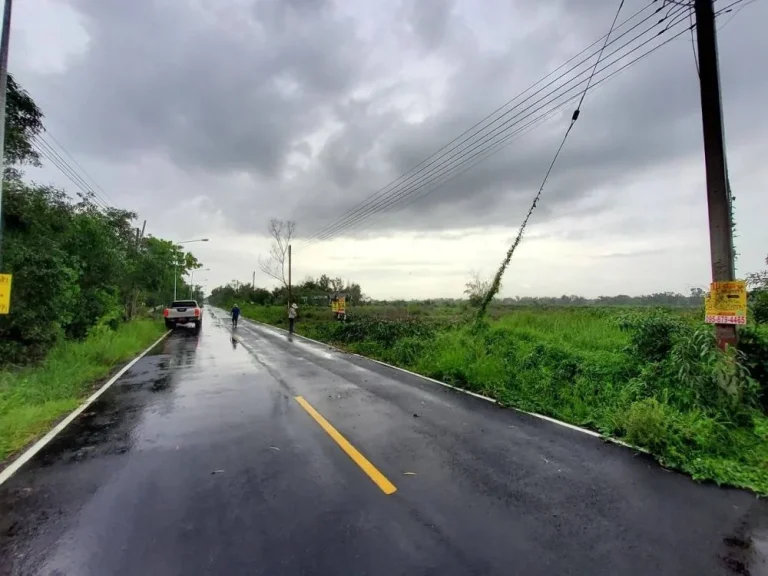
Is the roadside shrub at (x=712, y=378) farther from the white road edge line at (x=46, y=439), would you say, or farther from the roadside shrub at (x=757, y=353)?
the white road edge line at (x=46, y=439)

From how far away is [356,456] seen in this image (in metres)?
5.08

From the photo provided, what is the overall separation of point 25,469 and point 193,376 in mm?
6019

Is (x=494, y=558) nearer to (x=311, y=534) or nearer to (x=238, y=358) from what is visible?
(x=311, y=534)

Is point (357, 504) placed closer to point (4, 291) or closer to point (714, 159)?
point (4, 291)

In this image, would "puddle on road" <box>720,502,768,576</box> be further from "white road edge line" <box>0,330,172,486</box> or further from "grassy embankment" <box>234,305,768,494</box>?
"white road edge line" <box>0,330,172,486</box>

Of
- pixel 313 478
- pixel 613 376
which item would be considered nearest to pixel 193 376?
pixel 313 478

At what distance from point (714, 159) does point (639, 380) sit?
3663mm

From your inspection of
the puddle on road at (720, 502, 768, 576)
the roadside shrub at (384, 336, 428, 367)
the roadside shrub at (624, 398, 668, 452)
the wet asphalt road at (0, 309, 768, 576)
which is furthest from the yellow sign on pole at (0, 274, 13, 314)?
the roadside shrub at (384, 336, 428, 367)

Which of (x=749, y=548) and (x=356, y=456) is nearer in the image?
(x=749, y=548)

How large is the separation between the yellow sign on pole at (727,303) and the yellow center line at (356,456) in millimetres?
5618

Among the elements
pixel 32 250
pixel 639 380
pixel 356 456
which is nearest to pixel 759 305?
pixel 639 380

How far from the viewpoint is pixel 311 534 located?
3375mm

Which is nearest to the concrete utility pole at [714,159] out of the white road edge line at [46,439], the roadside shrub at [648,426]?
the roadside shrub at [648,426]

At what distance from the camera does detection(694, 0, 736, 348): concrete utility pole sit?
6449mm
